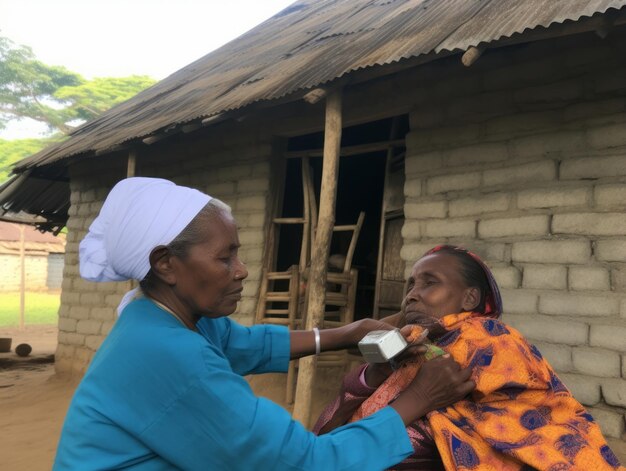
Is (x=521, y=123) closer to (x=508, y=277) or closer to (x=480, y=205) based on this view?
(x=480, y=205)

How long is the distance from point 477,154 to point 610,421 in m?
2.07

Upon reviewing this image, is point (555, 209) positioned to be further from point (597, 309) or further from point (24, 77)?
point (24, 77)

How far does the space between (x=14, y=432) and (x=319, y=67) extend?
16.2ft

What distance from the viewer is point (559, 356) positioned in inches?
147

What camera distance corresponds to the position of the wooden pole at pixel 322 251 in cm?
407

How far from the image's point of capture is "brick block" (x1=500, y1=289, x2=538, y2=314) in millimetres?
3889

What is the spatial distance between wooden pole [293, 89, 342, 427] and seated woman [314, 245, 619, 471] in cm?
224

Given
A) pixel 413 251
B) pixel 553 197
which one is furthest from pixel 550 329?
pixel 413 251

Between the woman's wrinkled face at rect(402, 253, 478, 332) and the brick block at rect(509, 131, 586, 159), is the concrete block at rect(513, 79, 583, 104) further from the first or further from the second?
the woman's wrinkled face at rect(402, 253, 478, 332)

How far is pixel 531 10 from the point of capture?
11.0ft

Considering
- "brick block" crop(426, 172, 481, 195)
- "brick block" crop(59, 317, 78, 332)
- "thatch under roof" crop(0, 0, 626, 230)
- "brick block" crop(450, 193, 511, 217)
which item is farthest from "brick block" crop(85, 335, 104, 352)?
"brick block" crop(450, 193, 511, 217)

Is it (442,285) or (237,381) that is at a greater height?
(442,285)

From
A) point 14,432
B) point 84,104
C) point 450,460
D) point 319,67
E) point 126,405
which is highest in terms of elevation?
point 84,104

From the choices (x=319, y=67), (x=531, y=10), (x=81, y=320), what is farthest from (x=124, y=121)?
(x=531, y=10)
